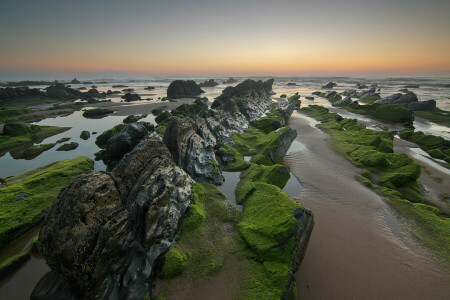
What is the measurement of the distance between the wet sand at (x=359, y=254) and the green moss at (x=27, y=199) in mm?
15808

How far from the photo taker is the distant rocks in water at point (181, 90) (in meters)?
85.4

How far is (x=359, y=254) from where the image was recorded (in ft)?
32.6

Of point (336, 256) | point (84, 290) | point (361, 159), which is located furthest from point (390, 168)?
point (84, 290)

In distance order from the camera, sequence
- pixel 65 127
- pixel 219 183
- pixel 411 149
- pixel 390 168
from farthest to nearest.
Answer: pixel 65 127, pixel 411 149, pixel 390 168, pixel 219 183

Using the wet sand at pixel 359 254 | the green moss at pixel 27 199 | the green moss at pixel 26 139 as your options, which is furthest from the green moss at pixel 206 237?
the green moss at pixel 26 139

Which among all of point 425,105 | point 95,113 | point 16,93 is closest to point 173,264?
point 95,113

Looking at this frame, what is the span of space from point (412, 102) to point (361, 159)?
165ft

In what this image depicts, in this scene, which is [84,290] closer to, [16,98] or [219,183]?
[219,183]

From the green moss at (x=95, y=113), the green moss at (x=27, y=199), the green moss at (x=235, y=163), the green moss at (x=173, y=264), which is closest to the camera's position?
the green moss at (x=173, y=264)

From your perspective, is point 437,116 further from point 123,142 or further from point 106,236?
point 106,236

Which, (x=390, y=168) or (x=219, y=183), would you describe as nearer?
(x=219, y=183)

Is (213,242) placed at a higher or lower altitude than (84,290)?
lower

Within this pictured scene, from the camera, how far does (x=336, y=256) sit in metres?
9.83

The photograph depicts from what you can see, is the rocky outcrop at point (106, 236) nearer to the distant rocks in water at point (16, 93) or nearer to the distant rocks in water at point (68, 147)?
the distant rocks in water at point (68, 147)
